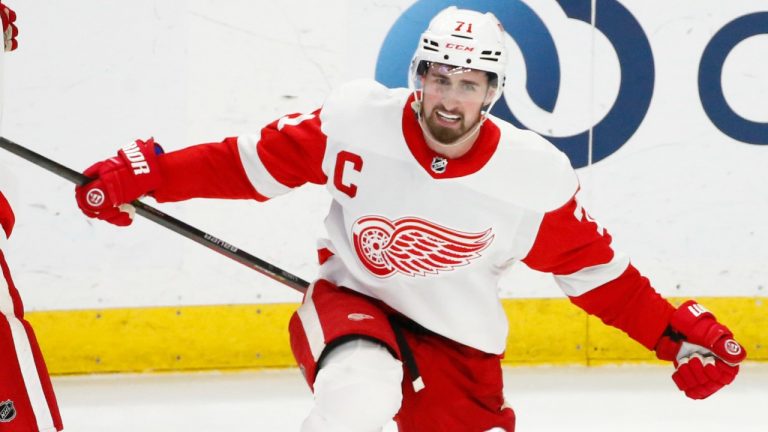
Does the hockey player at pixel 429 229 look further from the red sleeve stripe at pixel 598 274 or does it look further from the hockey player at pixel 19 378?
the hockey player at pixel 19 378

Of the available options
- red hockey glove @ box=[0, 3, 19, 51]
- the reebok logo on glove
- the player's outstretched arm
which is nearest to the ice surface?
the player's outstretched arm

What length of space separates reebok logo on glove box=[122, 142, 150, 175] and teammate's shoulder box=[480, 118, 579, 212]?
0.73 m

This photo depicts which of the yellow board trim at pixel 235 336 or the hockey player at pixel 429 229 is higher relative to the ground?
the hockey player at pixel 429 229

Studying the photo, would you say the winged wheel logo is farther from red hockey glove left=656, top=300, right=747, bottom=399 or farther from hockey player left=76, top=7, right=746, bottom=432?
red hockey glove left=656, top=300, right=747, bottom=399

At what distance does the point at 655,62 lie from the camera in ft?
12.2

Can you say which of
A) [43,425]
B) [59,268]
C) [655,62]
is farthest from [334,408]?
[655,62]

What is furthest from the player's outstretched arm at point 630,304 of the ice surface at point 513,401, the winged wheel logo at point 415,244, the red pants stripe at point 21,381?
the red pants stripe at point 21,381

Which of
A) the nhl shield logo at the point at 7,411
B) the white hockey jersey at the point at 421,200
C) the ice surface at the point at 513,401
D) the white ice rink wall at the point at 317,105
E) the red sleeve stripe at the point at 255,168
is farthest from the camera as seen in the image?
the white ice rink wall at the point at 317,105

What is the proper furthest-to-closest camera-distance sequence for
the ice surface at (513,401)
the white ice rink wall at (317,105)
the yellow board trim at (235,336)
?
the yellow board trim at (235,336) → the white ice rink wall at (317,105) → the ice surface at (513,401)

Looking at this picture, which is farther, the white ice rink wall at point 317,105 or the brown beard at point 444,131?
the white ice rink wall at point 317,105

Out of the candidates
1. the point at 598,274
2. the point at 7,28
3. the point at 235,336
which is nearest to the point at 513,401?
the point at 235,336

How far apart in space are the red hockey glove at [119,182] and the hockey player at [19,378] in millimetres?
216

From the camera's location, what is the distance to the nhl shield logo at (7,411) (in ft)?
7.48

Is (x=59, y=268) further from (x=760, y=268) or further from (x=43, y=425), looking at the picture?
(x=760, y=268)
